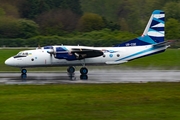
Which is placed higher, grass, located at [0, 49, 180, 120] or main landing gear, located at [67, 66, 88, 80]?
main landing gear, located at [67, 66, 88, 80]

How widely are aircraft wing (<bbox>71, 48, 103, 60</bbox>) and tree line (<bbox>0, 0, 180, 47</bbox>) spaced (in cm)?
2358

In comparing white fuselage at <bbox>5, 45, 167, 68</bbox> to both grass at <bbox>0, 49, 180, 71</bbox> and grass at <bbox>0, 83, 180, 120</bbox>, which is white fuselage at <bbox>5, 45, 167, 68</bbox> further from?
grass at <bbox>0, 83, 180, 120</bbox>

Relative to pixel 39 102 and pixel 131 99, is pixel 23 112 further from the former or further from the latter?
pixel 131 99

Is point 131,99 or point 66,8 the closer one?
point 131,99

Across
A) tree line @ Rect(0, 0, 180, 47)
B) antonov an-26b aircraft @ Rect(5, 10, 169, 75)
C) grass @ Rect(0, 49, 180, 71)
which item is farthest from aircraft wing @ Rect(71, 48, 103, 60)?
tree line @ Rect(0, 0, 180, 47)

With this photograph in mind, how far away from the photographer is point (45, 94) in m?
21.9

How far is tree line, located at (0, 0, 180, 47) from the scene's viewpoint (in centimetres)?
6209

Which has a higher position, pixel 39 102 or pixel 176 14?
pixel 176 14

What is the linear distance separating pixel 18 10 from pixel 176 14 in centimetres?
2626

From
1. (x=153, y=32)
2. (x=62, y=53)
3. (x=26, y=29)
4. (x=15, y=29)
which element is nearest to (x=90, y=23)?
(x=26, y=29)

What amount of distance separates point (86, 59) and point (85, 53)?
72 cm

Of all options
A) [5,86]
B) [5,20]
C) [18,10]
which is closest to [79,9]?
[18,10]

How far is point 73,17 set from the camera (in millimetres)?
72938

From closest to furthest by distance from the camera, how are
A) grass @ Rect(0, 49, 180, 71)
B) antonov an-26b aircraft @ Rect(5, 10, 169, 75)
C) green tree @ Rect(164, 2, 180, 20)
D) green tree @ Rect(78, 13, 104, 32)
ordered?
antonov an-26b aircraft @ Rect(5, 10, 169, 75), grass @ Rect(0, 49, 180, 71), green tree @ Rect(78, 13, 104, 32), green tree @ Rect(164, 2, 180, 20)
